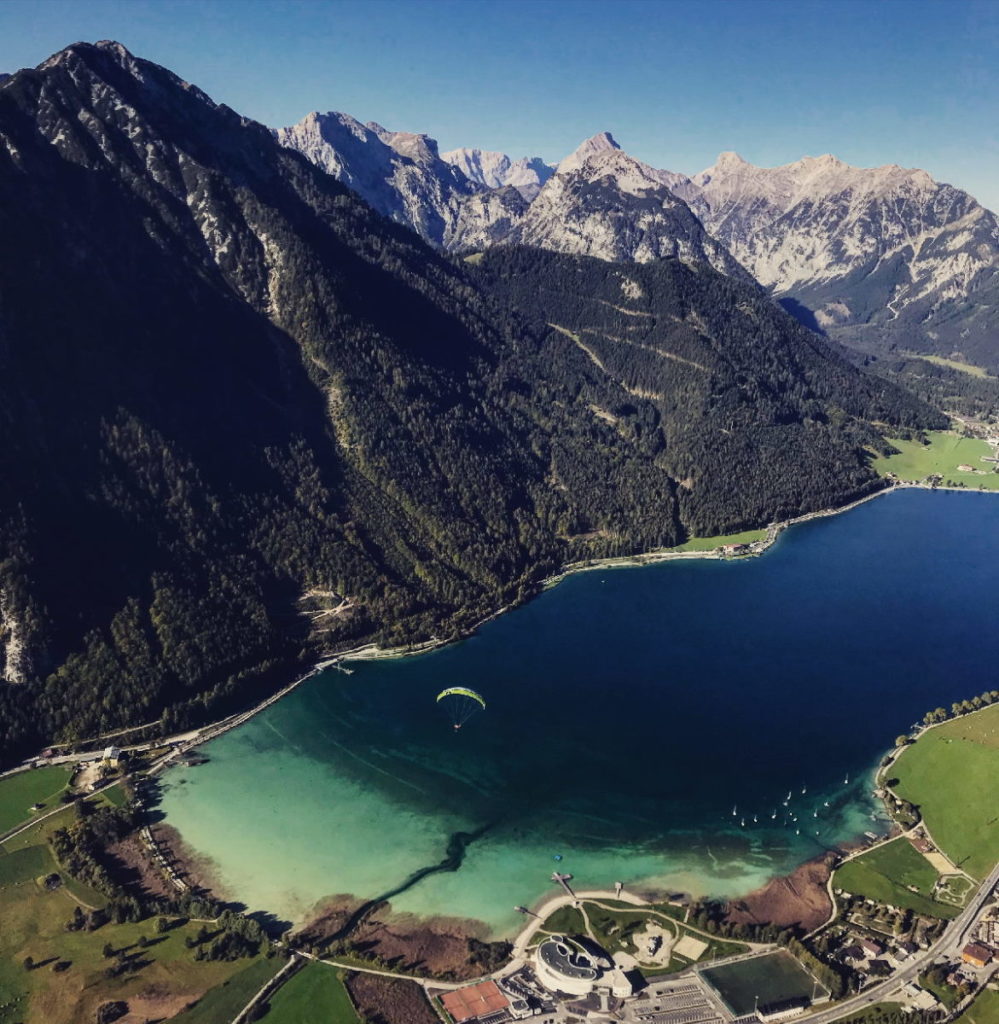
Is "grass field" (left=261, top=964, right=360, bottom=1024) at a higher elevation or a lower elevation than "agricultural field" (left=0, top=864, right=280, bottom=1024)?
lower

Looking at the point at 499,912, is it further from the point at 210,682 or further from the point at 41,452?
the point at 41,452

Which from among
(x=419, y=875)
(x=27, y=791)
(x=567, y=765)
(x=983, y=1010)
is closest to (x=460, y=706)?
(x=567, y=765)

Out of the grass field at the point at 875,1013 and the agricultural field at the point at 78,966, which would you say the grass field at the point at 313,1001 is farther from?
the grass field at the point at 875,1013

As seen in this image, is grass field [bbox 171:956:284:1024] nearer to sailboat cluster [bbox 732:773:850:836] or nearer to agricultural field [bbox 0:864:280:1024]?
agricultural field [bbox 0:864:280:1024]

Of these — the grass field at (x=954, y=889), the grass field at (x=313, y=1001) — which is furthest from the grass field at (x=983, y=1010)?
the grass field at (x=313, y=1001)

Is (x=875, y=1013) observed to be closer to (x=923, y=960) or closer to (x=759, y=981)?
(x=923, y=960)

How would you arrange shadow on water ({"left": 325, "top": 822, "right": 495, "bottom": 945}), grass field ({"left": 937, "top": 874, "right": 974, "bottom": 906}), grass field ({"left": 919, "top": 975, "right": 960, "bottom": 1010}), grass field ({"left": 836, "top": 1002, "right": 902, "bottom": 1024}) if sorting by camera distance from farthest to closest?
grass field ({"left": 937, "top": 874, "right": 974, "bottom": 906}) → shadow on water ({"left": 325, "top": 822, "right": 495, "bottom": 945}) → grass field ({"left": 919, "top": 975, "right": 960, "bottom": 1010}) → grass field ({"left": 836, "top": 1002, "right": 902, "bottom": 1024})

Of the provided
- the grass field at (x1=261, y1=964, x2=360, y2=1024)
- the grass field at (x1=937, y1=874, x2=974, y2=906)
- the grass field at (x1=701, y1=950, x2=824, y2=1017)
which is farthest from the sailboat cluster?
the grass field at (x1=261, y1=964, x2=360, y2=1024)
